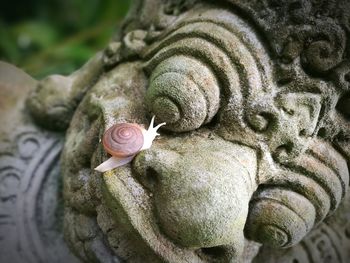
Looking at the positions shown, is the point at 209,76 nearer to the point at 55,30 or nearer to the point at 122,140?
the point at 122,140

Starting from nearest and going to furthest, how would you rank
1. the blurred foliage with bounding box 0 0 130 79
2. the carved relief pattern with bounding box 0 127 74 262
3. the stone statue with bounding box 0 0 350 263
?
the stone statue with bounding box 0 0 350 263
the carved relief pattern with bounding box 0 127 74 262
the blurred foliage with bounding box 0 0 130 79

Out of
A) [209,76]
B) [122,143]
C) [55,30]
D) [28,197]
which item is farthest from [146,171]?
[55,30]

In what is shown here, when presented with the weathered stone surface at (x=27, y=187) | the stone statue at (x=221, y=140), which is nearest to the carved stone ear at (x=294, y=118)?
the stone statue at (x=221, y=140)

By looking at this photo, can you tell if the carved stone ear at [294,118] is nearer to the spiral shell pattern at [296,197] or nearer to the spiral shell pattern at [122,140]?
the spiral shell pattern at [296,197]

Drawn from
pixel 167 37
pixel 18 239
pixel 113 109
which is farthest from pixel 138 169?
pixel 18 239

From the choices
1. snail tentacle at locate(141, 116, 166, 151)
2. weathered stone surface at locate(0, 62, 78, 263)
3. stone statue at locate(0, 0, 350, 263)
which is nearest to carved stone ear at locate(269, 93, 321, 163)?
stone statue at locate(0, 0, 350, 263)

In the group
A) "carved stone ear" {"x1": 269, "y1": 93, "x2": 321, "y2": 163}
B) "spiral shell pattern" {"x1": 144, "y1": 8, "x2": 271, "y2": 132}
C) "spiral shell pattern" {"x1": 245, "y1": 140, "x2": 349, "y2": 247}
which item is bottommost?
"spiral shell pattern" {"x1": 245, "y1": 140, "x2": 349, "y2": 247}

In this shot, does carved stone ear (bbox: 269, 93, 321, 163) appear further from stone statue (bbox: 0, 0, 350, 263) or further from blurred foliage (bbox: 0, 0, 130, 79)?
blurred foliage (bbox: 0, 0, 130, 79)

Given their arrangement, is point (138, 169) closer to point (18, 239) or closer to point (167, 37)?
point (167, 37)
